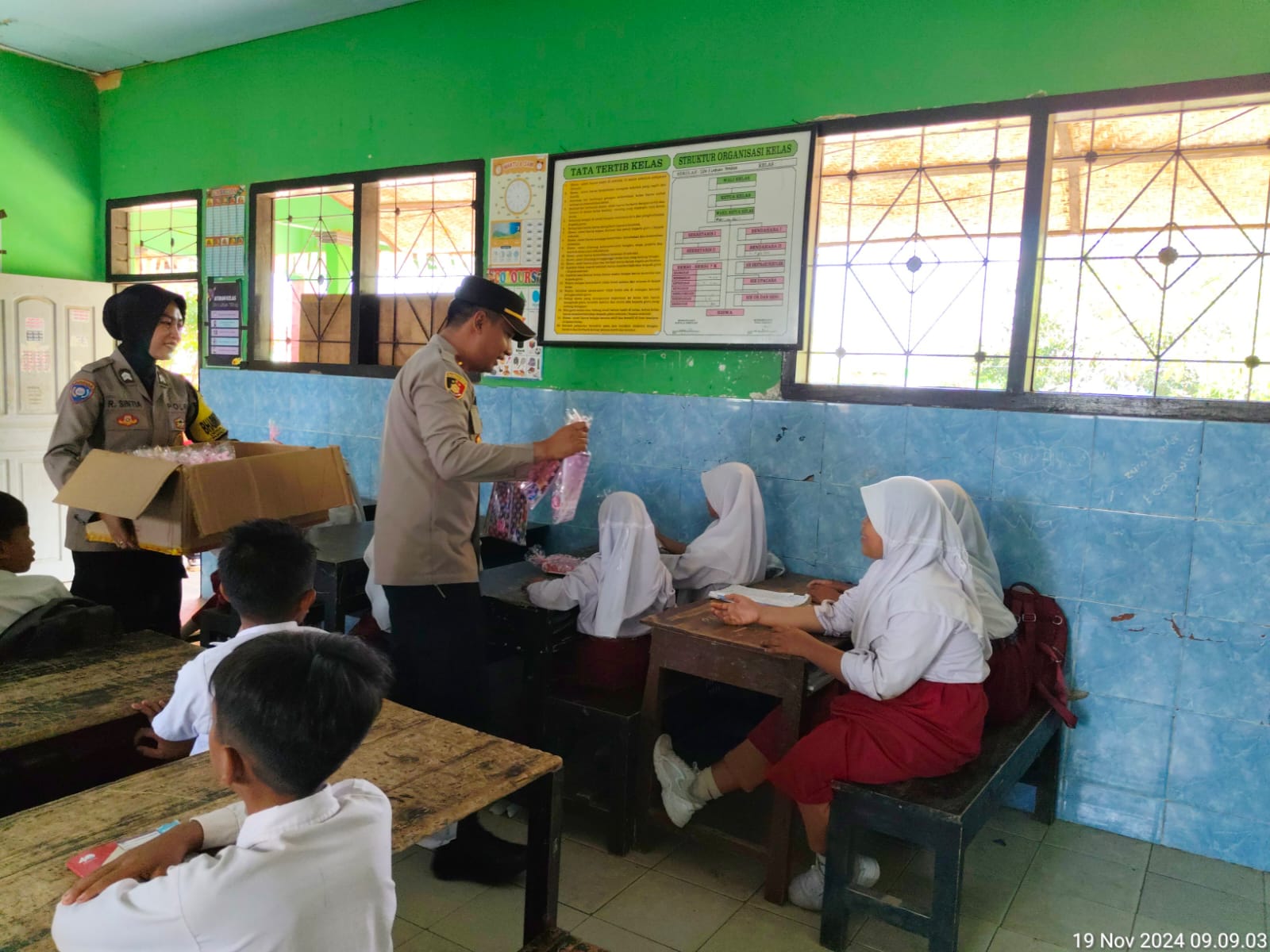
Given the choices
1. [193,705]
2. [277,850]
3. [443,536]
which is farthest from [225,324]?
[277,850]

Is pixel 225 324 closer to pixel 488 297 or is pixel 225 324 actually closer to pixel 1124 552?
pixel 488 297

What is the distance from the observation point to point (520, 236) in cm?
419

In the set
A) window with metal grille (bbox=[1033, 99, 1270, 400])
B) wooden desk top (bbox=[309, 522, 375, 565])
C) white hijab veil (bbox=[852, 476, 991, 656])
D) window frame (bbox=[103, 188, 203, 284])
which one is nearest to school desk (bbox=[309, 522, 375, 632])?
wooden desk top (bbox=[309, 522, 375, 565])

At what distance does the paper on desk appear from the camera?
Answer: 9.34 ft

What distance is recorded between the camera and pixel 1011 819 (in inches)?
122

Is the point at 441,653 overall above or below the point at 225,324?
below

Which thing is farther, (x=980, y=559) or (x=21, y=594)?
(x=980, y=559)

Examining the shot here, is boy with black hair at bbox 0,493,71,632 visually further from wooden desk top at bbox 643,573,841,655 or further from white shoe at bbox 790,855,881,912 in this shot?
white shoe at bbox 790,855,881,912

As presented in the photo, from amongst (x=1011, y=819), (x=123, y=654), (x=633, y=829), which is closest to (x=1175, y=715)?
(x=1011, y=819)

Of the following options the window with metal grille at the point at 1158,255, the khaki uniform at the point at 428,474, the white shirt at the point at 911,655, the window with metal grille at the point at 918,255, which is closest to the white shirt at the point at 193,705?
the khaki uniform at the point at 428,474

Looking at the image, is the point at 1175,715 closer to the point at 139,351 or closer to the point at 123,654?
the point at 123,654

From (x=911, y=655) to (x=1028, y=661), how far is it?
0.75 meters

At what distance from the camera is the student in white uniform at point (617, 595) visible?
2.97 metres
